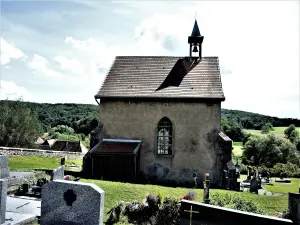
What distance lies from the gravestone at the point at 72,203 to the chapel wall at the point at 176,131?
13.2m

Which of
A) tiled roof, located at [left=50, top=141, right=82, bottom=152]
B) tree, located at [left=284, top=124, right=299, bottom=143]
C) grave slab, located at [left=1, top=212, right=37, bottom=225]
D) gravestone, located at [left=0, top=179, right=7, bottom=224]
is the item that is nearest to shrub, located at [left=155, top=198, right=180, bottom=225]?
grave slab, located at [left=1, top=212, right=37, bottom=225]

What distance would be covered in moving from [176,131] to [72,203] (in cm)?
1377

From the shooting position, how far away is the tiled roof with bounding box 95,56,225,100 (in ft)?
77.3

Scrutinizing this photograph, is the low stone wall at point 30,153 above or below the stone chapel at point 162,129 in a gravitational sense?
below

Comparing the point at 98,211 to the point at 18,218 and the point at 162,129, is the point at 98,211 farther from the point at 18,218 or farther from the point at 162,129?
the point at 162,129

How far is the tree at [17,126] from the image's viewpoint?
52.9 m

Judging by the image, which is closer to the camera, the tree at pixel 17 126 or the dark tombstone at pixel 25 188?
the dark tombstone at pixel 25 188

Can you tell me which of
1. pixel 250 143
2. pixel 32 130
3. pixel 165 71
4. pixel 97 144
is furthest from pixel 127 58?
pixel 250 143

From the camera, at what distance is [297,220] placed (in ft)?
37.3

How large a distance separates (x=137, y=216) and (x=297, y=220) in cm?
579

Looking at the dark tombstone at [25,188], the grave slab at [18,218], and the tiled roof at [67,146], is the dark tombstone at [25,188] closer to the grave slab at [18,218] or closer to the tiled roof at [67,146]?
the grave slab at [18,218]

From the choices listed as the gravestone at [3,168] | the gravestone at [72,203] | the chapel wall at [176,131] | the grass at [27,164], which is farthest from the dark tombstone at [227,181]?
the gravestone at [3,168]

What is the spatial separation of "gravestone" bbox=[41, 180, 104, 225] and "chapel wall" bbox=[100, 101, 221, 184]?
13228mm

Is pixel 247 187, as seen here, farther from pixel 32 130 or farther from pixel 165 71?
pixel 32 130
